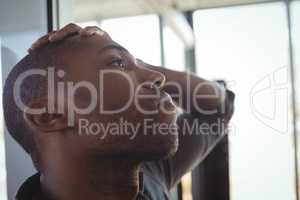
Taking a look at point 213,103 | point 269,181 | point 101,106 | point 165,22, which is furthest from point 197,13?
point 101,106

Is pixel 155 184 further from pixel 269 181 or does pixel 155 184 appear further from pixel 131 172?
pixel 269 181

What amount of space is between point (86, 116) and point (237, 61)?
37.4 inches

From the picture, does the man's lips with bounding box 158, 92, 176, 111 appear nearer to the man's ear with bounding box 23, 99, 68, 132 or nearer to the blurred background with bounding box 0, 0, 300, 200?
the man's ear with bounding box 23, 99, 68, 132

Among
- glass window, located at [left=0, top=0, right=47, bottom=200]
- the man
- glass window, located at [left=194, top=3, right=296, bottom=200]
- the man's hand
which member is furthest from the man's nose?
glass window, located at [left=194, top=3, right=296, bottom=200]

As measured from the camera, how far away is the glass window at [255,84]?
1098 millimetres

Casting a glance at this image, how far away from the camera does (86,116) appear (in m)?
0.49

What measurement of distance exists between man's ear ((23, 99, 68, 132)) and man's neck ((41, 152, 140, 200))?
0.05 m

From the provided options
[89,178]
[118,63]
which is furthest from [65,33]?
[89,178]

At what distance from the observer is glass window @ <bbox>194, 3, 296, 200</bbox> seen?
1098mm

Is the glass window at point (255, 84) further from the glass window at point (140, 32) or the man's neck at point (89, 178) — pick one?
the man's neck at point (89, 178)

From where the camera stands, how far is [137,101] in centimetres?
51

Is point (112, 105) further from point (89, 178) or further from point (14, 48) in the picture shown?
point (14, 48)

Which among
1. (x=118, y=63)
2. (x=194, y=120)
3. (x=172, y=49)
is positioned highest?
(x=172, y=49)

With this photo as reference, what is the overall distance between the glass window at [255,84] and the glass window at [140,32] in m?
0.16
